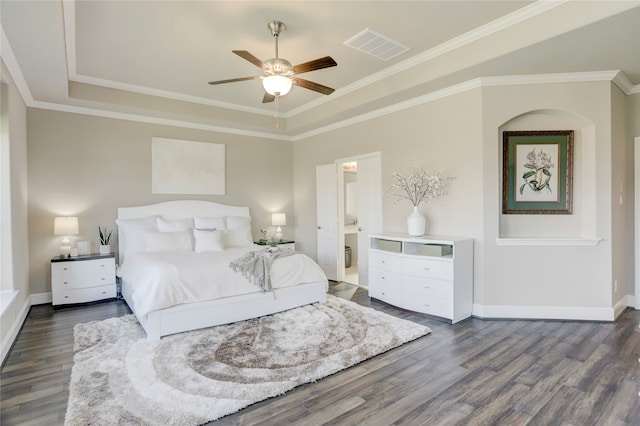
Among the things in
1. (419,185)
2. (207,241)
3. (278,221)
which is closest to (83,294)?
(207,241)

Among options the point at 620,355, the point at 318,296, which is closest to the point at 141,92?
the point at 318,296

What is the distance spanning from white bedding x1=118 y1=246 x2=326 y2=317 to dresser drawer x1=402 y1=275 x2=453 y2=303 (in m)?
1.12

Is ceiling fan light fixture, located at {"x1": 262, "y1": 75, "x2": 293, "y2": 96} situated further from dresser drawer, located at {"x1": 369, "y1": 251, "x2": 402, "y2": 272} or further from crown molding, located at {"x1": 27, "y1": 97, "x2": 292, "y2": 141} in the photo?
crown molding, located at {"x1": 27, "y1": 97, "x2": 292, "y2": 141}

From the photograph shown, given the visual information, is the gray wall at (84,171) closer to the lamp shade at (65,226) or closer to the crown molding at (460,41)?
the lamp shade at (65,226)

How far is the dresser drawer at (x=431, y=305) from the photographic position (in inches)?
149

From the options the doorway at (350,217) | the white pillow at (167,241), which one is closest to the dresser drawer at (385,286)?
the doorway at (350,217)

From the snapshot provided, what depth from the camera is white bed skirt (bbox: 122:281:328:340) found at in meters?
3.33

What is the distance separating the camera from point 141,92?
16.0 ft

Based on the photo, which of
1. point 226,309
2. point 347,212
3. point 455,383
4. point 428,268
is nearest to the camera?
point 455,383

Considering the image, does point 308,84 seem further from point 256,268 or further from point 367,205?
point 367,205

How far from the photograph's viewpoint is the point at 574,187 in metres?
3.97

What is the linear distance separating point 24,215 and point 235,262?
278 cm

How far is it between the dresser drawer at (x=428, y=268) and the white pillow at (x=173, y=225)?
3323 millimetres

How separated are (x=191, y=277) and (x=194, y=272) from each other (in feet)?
0.21
